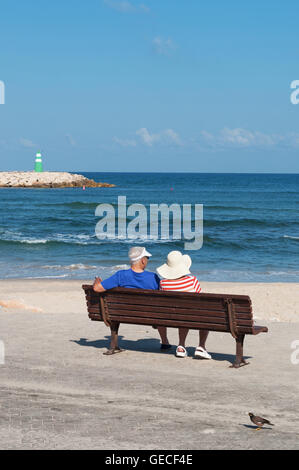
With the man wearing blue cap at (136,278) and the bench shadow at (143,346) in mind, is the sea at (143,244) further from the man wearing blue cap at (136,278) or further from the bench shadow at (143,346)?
the man wearing blue cap at (136,278)

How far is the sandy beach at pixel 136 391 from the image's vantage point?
471 cm

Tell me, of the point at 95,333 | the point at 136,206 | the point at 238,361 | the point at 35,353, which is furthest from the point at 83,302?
the point at 136,206

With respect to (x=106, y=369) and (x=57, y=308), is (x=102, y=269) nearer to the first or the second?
(x=57, y=308)

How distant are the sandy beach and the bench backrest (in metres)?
0.46

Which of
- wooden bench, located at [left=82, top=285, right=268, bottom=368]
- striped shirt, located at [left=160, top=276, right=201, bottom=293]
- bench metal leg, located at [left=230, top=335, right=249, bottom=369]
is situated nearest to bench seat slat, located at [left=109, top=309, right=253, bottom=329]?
wooden bench, located at [left=82, top=285, right=268, bottom=368]

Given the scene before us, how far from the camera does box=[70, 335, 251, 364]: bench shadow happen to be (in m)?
7.59

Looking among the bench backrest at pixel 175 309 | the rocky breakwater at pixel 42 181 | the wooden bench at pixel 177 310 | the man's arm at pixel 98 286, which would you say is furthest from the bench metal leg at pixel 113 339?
the rocky breakwater at pixel 42 181

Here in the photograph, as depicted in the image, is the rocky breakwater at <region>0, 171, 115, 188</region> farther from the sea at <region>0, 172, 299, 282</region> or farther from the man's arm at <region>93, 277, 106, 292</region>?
the man's arm at <region>93, 277, 106, 292</region>

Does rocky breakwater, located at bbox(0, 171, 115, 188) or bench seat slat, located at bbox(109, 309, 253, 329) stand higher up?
rocky breakwater, located at bbox(0, 171, 115, 188)

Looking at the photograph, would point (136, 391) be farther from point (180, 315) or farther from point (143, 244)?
point (143, 244)

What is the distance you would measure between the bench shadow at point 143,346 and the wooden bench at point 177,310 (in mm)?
415

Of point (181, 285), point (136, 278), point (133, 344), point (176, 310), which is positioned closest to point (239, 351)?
point (176, 310)

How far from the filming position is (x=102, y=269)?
2017cm
